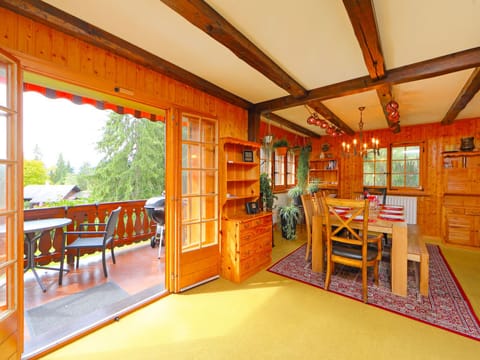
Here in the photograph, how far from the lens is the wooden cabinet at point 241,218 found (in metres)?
2.79

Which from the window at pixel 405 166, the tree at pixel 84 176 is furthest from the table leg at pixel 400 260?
the tree at pixel 84 176

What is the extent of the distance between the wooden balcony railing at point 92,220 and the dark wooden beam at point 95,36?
2577 mm

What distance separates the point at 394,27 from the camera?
172 cm

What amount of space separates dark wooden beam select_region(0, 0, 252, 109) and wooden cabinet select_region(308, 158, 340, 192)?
4348mm

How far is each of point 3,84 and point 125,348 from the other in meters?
2.10

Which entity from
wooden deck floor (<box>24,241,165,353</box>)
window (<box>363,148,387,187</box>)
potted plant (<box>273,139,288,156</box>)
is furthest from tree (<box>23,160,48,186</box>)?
window (<box>363,148,387,187</box>)

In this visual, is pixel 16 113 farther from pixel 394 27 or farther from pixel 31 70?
pixel 394 27

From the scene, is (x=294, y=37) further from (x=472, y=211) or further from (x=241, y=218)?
(x=472, y=211)

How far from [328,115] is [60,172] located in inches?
236

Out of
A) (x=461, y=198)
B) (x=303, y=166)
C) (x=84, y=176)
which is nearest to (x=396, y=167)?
(x=461, y=198)

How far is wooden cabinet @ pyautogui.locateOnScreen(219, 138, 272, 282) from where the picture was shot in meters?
2.79

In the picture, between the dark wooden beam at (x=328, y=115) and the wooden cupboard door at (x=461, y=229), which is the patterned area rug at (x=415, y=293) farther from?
the dark wooden beam at (x=328, y=115)

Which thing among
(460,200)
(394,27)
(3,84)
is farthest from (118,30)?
(460,200)

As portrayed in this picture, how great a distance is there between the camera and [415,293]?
2.46 metres
